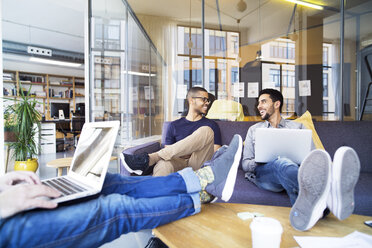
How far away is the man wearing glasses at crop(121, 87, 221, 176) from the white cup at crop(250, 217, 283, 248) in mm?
1169

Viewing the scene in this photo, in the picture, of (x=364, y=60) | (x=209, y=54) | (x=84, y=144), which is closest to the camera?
(x=84, y=144)

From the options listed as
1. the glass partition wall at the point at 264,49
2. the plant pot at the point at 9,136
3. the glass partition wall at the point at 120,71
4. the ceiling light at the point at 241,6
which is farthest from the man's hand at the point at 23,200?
the ceiling light at the point at 241,6

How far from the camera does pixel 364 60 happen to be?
4156mm

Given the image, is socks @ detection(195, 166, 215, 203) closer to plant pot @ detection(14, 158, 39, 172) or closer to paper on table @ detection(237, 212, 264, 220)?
paper on table @ detection(237, 212, 264, 220)

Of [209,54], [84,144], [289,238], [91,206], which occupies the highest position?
[209,54]

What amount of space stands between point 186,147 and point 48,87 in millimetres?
8506

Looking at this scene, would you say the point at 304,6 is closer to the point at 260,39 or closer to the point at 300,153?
the point at 260,39

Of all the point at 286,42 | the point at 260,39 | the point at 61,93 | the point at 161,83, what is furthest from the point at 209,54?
the point at 61,93

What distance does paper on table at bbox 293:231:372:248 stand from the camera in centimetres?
73

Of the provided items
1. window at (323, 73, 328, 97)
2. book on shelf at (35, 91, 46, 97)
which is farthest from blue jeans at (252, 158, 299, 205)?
book on shelf at (35, 91, 46, 97)

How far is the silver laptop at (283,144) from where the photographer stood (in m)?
1.51

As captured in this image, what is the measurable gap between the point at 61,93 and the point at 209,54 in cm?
671

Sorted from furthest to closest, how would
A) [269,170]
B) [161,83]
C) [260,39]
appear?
[260,39] < [161,83] < [269,170]

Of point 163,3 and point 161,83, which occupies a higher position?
point 163,3
